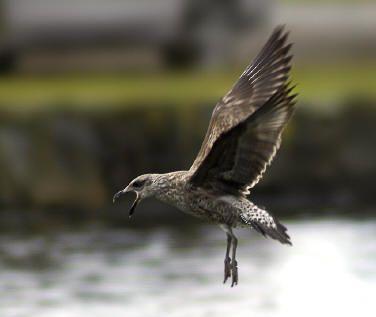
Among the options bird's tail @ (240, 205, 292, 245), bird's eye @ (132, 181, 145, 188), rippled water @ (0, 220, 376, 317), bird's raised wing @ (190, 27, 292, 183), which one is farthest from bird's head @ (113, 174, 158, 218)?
rippled water @ (0, 220, 376, 317)

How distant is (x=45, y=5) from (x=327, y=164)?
4.27 m

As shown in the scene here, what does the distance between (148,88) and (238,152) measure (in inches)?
305

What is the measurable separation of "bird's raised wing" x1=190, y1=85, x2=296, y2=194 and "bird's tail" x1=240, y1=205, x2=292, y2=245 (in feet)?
0.84

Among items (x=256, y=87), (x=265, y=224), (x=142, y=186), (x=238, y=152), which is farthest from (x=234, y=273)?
(x=256, y=87)

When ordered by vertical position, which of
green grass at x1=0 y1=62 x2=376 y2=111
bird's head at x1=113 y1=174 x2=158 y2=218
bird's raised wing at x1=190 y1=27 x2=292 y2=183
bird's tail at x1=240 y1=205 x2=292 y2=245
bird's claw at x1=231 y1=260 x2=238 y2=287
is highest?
green grass at x1=0 y1=62 x2=376 y2=111

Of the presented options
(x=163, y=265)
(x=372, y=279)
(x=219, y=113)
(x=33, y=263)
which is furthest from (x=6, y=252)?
(x=219, y=113)

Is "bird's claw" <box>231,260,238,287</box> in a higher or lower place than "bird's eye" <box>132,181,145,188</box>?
lower

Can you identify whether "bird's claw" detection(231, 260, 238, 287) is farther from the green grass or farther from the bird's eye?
the green grass

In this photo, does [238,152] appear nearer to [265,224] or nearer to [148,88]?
[265,224]

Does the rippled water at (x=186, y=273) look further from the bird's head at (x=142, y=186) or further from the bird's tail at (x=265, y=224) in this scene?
the bird's tail at (x=265, y=224)

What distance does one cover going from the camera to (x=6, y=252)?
45.8 ft

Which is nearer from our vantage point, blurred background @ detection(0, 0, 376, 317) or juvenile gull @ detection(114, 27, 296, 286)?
juvenile gull @ detection(114, 27, 296, 286)

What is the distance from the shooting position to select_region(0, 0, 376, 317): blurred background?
42.1ft

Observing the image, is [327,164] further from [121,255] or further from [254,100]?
[254,100]
